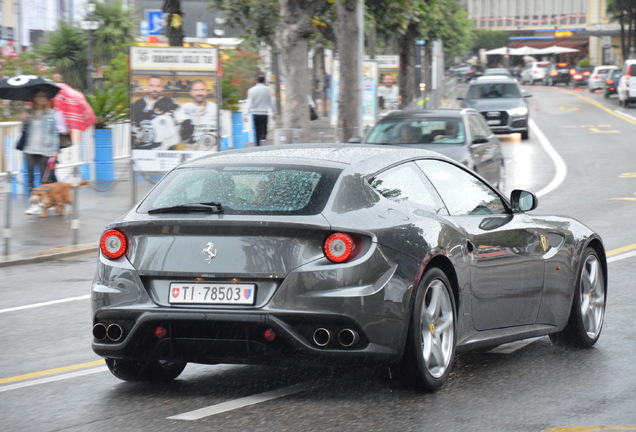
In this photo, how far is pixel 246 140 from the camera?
32656 millimetres

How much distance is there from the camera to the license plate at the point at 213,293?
602 cm

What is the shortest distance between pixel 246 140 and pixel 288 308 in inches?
1058

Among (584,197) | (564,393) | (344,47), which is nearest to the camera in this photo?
(564,393)

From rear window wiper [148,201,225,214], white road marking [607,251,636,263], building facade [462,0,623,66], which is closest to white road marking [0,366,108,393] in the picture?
rear window wiper [148,201,225,214]

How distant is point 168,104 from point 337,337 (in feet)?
42.8

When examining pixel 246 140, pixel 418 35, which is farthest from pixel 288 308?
pixel 418 35

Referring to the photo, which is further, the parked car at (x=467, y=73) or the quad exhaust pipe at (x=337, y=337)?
the parked car at (x=467, y=73)

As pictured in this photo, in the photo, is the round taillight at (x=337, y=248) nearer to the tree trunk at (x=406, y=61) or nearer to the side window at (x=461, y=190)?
the side window at (x=461, y=190)

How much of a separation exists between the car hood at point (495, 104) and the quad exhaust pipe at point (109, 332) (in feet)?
99.9

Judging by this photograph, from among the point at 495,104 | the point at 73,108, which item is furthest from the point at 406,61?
the point at 73,108

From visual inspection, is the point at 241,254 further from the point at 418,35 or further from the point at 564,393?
the point at 418,35

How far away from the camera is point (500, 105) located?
120 ft

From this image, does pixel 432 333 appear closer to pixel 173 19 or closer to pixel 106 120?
pixel 106 120

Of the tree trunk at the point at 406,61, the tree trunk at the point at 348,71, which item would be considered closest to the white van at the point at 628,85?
the tree trunk at the point at 406,61
